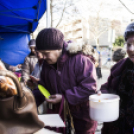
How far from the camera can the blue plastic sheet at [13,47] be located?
19.0ft

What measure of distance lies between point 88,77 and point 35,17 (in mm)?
3699

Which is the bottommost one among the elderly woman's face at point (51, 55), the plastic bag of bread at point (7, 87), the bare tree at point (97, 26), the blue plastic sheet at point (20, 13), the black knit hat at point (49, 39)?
the plastic bag of bread at point (7, 87)

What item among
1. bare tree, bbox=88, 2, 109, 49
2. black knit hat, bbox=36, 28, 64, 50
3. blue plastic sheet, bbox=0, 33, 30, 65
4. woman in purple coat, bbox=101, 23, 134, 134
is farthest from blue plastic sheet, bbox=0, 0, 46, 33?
bare tree, bbox=88, 2, 109, 49

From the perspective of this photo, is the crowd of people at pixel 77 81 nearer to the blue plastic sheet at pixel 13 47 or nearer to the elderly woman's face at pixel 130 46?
the elderly woman's face at pixel 130 46

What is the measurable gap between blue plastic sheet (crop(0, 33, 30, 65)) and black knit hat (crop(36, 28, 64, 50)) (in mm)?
4720

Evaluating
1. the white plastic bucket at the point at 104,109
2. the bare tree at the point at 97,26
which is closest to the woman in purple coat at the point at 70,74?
the white plastic bucket at the point at 104,109

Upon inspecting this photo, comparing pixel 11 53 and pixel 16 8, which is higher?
pixel 16 8

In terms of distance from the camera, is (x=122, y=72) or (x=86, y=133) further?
(x=86, y=133)

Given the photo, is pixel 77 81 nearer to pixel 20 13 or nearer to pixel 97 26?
pixel 20 13

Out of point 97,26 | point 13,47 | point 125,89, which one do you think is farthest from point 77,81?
point 97,26

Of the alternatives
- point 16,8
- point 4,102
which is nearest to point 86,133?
point 4,102

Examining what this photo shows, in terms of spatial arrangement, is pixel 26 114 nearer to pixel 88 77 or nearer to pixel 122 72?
pixel 88 77

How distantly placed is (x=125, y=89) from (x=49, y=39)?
2.36 ft

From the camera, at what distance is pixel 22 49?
19.7 ft
